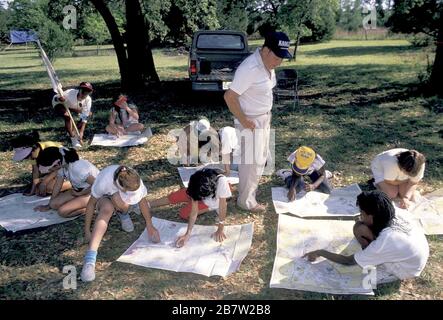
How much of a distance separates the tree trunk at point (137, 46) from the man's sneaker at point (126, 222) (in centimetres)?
785

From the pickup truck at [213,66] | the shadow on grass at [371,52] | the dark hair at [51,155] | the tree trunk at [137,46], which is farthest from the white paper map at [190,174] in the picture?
the shadow on grass at [371,52]

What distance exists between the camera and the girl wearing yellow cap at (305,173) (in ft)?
14.9

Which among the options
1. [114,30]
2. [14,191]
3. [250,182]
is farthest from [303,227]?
[114,30]

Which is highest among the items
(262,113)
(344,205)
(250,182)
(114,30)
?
(114,30)

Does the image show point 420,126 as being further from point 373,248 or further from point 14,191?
point 14,191

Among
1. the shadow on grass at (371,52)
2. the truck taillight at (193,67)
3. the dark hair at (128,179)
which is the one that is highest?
the shadow on grass at (371,52)

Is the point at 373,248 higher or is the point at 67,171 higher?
the point at 67,171

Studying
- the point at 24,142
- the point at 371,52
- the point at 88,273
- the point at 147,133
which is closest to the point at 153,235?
the point at 88,273

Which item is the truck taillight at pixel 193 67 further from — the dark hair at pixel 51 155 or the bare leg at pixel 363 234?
the bare leg at pixel 363 234

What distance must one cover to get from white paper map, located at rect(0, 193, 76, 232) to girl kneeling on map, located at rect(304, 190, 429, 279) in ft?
10.1

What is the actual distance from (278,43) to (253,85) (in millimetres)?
472

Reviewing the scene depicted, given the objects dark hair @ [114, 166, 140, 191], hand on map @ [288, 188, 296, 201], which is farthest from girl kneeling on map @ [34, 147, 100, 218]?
hand on map @ [288, 188, 296, 201]

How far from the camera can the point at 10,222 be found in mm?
4297
